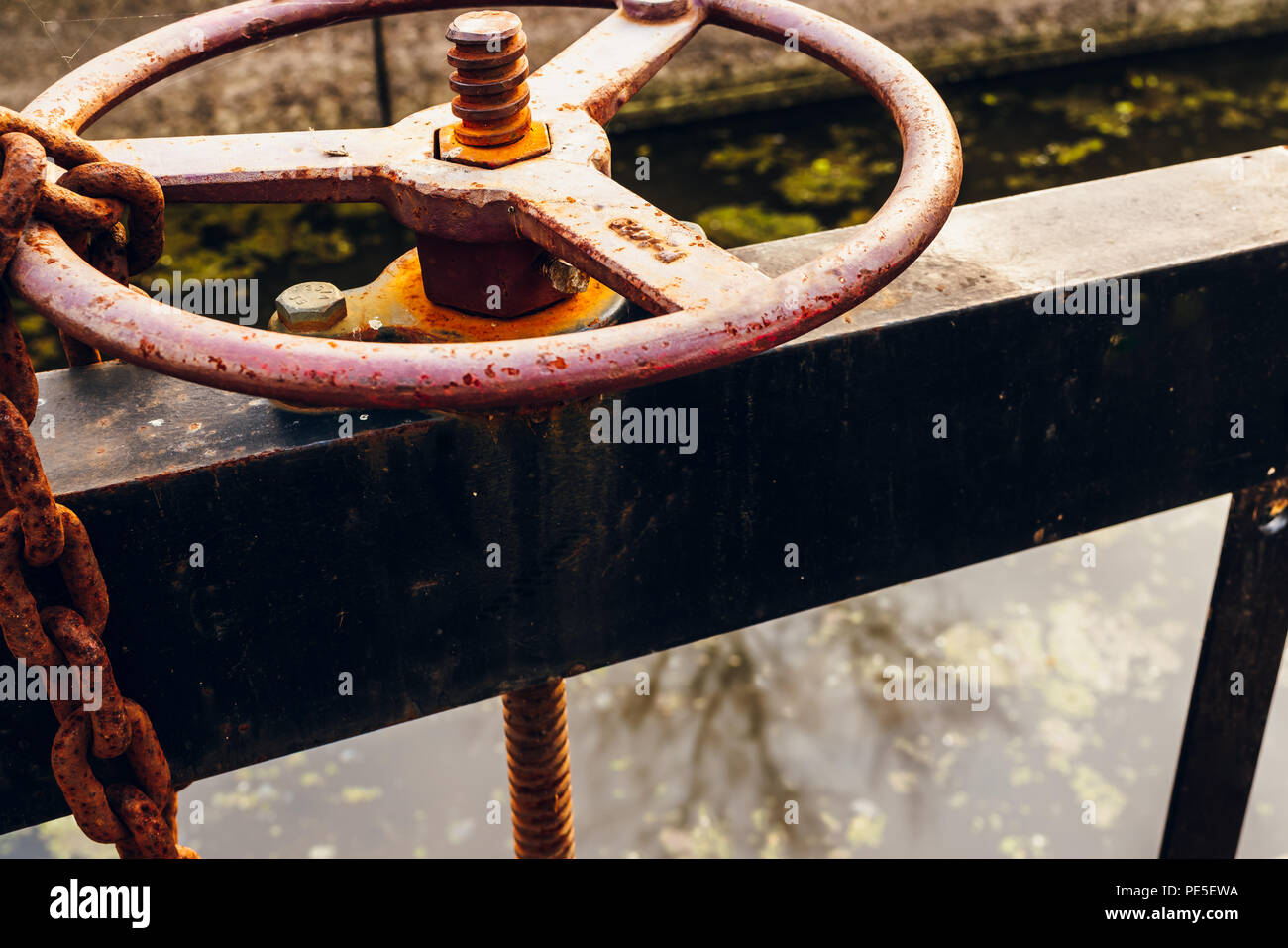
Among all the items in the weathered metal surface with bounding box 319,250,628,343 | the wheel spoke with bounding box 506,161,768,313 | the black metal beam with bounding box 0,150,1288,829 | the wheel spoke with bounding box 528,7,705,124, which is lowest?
the black metal beam with bounding box 0,150,1288,829

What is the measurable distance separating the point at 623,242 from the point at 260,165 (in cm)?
40

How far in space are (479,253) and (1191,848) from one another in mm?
1752

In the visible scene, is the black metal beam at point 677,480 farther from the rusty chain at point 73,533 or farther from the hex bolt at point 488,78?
the hex bolt at point 488,78

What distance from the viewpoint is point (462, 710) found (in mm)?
2812

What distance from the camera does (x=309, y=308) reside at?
4.00 feet

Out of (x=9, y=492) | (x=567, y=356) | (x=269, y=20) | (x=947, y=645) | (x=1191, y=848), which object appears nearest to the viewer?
(x=567, y=356)

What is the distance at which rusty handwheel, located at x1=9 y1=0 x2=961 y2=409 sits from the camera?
33.1 inches

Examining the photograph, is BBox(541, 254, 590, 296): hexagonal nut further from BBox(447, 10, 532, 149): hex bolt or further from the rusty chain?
the rusty chain

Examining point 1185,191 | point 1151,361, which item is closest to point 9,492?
point 1151,361

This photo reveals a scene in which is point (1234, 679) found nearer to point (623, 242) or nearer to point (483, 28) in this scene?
point (623, 242)

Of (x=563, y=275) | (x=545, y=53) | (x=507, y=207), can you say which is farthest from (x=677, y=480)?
(x=545, y=53)

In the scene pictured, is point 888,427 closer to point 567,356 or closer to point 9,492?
point 567,356

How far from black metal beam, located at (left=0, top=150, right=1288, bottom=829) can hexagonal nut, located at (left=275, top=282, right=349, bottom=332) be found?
0.09m

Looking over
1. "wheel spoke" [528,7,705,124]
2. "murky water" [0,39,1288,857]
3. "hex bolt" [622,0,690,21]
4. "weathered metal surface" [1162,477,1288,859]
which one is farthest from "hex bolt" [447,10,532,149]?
"murky water" [0,39,1288,857]
